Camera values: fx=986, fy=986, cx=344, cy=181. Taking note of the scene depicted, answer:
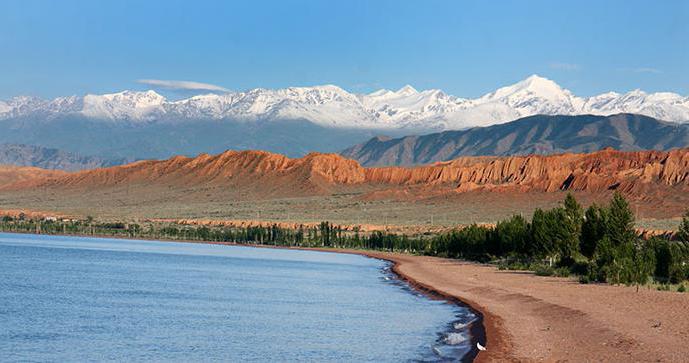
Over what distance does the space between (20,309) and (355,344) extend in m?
19.0

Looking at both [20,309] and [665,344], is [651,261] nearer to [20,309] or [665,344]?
Answer: [665,344]

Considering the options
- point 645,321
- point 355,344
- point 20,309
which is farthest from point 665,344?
point 20,309

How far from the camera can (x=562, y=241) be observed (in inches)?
2977

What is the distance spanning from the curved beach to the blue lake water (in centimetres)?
194

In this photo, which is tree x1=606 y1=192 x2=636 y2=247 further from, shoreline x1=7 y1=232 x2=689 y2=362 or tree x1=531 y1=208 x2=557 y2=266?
tree x1=531 y1=208 x2=557 y2=266

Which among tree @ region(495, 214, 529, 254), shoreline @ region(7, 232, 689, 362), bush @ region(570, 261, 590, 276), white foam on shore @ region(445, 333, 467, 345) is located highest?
tree @ region(495, 214, 529, 254)

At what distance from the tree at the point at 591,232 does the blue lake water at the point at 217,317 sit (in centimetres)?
1469

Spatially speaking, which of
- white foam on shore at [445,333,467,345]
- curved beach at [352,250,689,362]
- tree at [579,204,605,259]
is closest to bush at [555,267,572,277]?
tree at [579,204,605,259]

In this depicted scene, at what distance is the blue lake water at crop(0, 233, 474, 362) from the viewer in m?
33.1

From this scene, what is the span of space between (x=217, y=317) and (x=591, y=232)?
3749 cm

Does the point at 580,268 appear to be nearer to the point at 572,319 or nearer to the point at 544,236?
the point at 544,236

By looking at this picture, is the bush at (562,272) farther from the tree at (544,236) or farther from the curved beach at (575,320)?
the tree at (544,236)

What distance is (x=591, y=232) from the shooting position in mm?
72750

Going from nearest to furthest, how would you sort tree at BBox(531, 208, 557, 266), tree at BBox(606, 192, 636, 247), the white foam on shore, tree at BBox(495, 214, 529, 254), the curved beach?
the curved beach < the white foam on shore < tree at BBox(606, 192, 636, 247) < tree at BBox(531, 208, 557, 266) < tree at BBox(495, 214, 529, 254)
